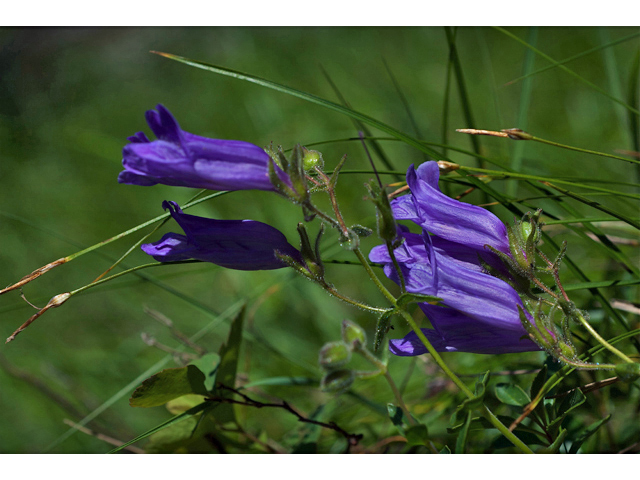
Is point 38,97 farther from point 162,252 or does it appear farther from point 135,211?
point 162,252

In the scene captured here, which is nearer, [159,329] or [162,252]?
[162,252]

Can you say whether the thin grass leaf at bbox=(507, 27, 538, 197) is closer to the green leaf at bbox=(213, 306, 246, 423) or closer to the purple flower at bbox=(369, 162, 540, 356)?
the purple flower at bbox=(369, 162, 540, 356)

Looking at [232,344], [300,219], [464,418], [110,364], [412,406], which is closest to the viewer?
[464,418]

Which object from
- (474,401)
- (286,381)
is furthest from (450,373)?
(286,381)

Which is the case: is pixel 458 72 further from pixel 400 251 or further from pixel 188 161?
pixel 188 161

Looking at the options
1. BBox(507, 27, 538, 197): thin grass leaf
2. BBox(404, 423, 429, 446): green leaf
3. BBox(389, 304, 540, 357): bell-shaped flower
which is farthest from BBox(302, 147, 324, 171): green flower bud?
BBox(507, 27, 538, 197): thin grass leaf

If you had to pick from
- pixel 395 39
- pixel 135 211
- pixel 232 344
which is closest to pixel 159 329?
pixel 135 211

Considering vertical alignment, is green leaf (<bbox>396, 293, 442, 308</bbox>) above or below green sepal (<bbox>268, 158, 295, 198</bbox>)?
below
